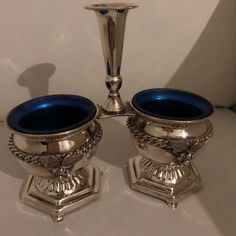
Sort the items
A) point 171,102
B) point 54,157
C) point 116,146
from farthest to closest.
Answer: point 116,146 < point 171,102 < point 54,157

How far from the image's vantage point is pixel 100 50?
2.25 ft

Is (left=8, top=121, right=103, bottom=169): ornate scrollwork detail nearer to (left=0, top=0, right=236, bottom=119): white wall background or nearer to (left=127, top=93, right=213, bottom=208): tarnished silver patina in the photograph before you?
(left=127, top=93, right=213, bottom=208): tarnished silver patina

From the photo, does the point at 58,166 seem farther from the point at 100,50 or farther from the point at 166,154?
the point at 100,50

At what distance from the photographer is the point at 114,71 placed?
496 millimetres

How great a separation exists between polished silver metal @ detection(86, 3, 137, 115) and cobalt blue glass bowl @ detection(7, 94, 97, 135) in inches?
1.6

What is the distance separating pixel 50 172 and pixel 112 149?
0.71 feet

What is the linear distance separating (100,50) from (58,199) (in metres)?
0.37

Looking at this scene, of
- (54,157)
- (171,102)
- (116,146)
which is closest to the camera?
(54,157)

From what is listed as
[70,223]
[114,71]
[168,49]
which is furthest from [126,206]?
[168,49]

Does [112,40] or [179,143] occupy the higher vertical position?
[112,40]

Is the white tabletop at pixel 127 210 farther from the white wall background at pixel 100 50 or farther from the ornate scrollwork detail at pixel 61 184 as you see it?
the white wall background at pixel 100 50

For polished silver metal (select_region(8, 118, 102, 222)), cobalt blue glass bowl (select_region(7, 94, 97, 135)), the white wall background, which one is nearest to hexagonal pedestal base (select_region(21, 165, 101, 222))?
polished silver metal (select_region(8, 118, 102, 222))

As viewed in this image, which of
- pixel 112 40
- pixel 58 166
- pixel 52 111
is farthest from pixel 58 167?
pixel 112 40

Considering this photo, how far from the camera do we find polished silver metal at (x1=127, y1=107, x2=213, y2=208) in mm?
436
